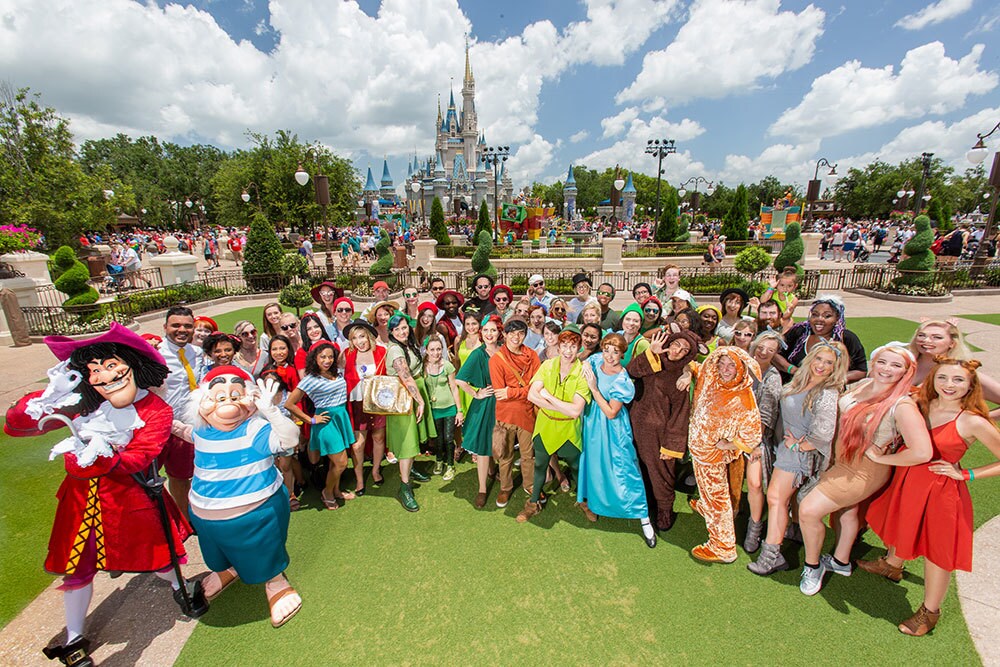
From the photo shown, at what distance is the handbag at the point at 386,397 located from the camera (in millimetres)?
4059

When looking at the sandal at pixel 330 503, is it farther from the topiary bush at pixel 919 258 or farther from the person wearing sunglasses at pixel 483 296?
the topiary bush at pixel 919 258

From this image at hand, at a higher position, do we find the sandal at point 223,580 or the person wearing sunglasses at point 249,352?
the person wearing sunglasses at point 249,352

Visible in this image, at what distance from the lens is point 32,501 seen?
4.51m

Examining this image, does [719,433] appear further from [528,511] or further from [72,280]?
[72,280]

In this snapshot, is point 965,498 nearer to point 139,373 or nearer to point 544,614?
point 544,614

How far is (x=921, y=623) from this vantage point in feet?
9.31

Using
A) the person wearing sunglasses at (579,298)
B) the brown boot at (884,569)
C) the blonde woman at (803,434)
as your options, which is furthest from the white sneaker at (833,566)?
the person wearing sunglasses at (579,298)

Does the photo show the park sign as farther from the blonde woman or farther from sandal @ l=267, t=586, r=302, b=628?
sandal @ l=267, t=586, r=302, b=628

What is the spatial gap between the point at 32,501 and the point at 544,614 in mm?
5429

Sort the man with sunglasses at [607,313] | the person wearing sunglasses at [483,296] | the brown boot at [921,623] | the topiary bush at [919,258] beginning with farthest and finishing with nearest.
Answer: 1. the topiary bush at [919,258]
2. the person wearing sunglasses at [483,296]
3. the man with sunglasses at [607,313]
4. the brown boot at [921,623]

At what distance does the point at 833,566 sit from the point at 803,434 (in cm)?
117

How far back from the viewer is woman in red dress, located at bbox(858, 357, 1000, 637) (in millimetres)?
2578

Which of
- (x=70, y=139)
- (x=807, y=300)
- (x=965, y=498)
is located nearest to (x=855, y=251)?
(x=807, y=300)

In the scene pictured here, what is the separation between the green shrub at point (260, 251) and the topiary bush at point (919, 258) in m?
21.3
